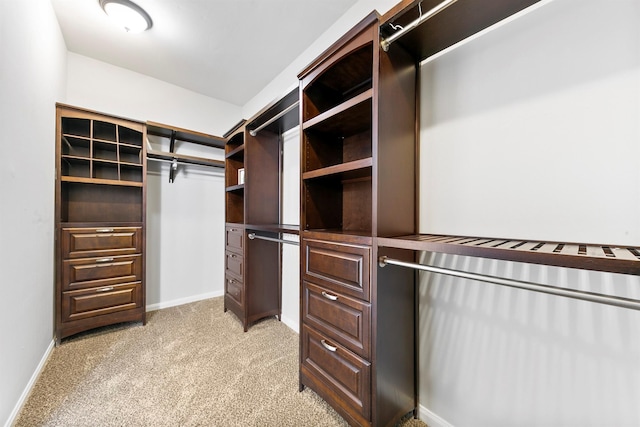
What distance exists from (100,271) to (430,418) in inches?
113

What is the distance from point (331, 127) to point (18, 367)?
2.36 meters

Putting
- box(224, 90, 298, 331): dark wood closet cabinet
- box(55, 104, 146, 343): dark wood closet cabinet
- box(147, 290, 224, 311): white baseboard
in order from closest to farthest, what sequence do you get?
box(55, 104, 146, 343): dark wood closet cabinet, box(224, 90, 298, 331): dark wood closet cabinet, box(147, 290, 224, 311): white baseboard

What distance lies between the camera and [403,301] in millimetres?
1279

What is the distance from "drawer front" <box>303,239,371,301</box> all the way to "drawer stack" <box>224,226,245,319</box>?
1.17 m

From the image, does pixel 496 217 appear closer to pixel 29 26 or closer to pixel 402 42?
pixel 402 42

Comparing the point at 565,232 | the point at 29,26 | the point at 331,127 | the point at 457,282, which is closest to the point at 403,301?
the point at 457,282

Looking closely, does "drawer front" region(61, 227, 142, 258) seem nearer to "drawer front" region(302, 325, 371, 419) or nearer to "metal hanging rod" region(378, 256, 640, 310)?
"drawer front" region(302, 325, 371, 419)

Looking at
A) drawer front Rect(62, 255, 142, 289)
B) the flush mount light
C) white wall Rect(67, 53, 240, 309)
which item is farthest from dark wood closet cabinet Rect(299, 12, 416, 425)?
white wall Rect(67, 53, 240, 309)

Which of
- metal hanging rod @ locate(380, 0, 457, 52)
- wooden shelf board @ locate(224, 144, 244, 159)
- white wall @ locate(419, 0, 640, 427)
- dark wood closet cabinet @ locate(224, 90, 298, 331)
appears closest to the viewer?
white wall @ locate(419, 0, 640, 427)

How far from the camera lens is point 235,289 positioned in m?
2.55

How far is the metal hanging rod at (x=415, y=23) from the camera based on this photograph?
3.06 ft

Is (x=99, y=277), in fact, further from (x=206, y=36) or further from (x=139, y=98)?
(x=206, y=36)

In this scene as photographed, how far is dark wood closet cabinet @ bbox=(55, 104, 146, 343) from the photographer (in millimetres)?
2074

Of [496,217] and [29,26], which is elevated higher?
[29,26]
